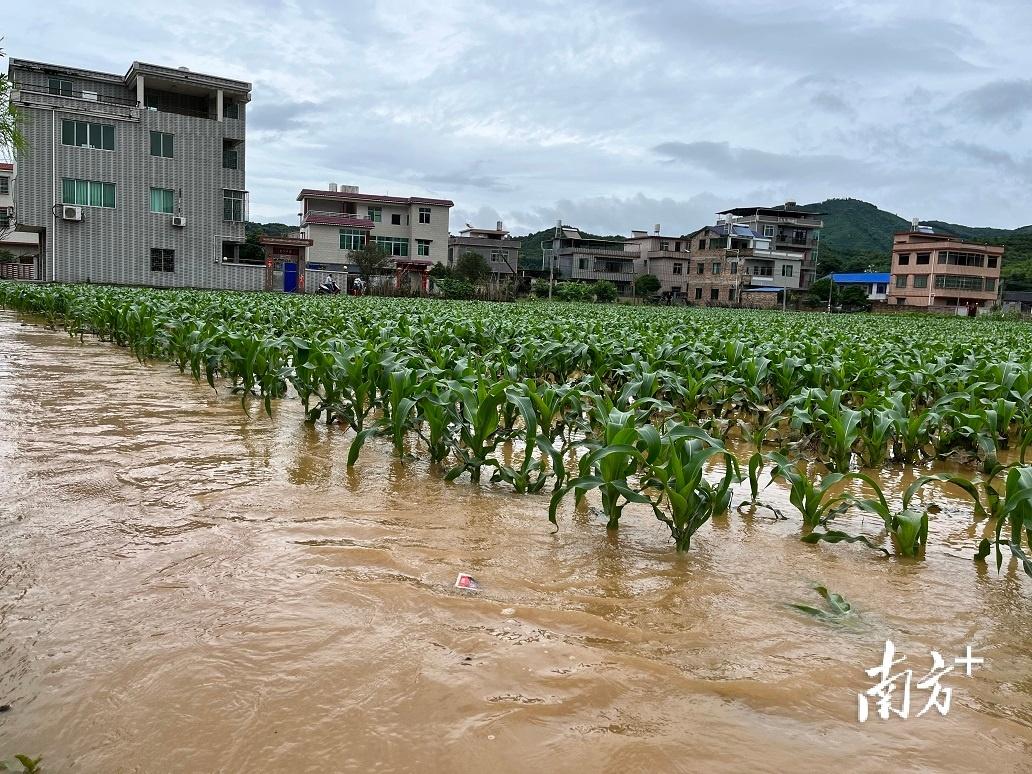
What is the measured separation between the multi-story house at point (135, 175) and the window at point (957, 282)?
48978 millimetres

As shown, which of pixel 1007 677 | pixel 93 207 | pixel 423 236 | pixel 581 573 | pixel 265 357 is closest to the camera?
pixel 1007 677

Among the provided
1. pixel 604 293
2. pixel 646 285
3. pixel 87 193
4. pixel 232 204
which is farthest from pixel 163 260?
pixel 646 285

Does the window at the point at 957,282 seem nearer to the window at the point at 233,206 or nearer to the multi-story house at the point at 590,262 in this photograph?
the multi-story house at the point at 590,262

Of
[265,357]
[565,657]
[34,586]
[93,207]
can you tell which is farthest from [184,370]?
[93,207]

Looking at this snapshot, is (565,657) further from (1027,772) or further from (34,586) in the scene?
(34,586)

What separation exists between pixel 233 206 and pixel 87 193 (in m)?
6.15

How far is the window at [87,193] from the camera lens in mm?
33094

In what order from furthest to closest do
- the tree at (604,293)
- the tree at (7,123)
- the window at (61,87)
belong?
the tree at (604,293), the window at (61,87), the tree at (7,123)

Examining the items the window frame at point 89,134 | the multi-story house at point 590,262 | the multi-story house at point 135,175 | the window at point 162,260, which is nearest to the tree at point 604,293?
the multi-story house at point 590,262

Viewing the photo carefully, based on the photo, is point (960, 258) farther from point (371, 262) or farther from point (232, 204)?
point (232, 204)

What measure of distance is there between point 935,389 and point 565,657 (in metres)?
6.53

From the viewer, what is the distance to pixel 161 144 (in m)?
34.6

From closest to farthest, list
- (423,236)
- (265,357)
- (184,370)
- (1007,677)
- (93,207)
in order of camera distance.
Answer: (1007,677), (265,357), (184,370), (93,207), (423,236)

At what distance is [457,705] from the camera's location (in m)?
1.96
